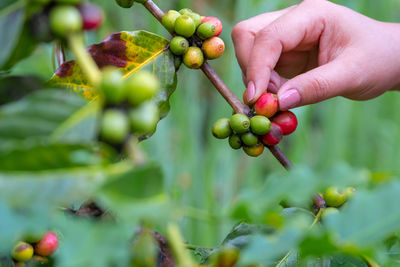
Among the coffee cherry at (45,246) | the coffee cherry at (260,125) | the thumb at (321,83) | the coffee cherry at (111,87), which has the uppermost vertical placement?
the coffee cherry at (111,87)

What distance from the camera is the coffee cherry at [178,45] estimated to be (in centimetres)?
73

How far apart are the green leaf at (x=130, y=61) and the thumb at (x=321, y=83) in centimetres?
34

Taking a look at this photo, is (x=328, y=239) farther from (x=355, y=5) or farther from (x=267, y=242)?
(x=355, y=5)

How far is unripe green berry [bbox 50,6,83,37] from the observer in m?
0.38

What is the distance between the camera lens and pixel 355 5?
2.15m

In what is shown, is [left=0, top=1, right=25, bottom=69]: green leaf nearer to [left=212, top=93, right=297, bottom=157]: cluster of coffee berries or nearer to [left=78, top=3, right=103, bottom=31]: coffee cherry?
[left=78, top=3, right=103, bottom=31]: coffee cherry

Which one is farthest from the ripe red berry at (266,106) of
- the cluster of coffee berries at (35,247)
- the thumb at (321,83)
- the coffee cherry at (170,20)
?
the cluster of coffee berries at (35,247)

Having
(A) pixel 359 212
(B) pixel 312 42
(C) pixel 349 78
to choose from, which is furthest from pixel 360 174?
(B) pixel 312 42

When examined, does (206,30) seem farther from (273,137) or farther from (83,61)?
(83,61)

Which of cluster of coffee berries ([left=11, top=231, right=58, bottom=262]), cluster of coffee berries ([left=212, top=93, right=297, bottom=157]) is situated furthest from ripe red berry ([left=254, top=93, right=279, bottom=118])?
cluster of coffee berries ([left=11, top=231, right=58, bottom=262])

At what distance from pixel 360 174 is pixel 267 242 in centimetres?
11

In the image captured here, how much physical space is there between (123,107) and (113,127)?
3 cm

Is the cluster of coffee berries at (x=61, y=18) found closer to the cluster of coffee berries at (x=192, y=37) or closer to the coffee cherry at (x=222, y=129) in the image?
the cluster of coffee berries at (x=192, y=37)

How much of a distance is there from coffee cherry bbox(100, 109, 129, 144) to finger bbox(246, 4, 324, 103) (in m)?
0.68
